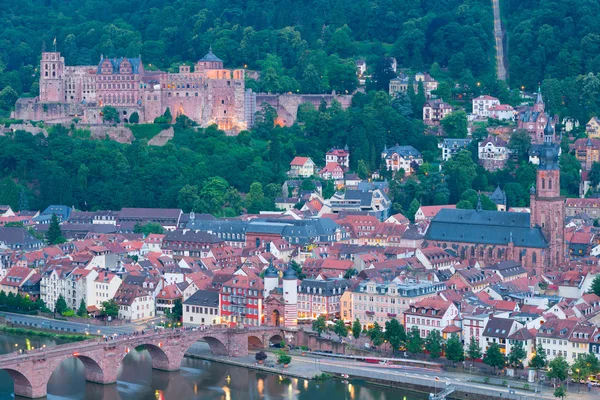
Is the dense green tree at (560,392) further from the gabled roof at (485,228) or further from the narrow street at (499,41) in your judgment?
the narrow street at (499,41)

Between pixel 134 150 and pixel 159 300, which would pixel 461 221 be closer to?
pixel 159 300

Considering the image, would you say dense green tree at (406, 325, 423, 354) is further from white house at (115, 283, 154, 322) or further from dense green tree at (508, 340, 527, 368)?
white house at (115, 283, 154, 322)

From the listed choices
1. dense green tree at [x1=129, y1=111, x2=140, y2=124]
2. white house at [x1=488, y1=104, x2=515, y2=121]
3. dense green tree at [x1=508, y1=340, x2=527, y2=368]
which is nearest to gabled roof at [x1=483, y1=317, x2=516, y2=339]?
dense green tree at [x1=508, y1=340, x2=527, y2=368]

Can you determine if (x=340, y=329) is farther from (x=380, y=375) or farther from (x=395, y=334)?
(x=380, y=375)

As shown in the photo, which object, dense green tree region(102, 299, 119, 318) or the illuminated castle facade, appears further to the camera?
the illuminated castle facade

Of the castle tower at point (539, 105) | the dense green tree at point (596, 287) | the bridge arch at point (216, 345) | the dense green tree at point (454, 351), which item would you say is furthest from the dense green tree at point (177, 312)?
the castle tower at point (539, 105)

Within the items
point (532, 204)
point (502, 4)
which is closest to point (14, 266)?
point (532, 204)
